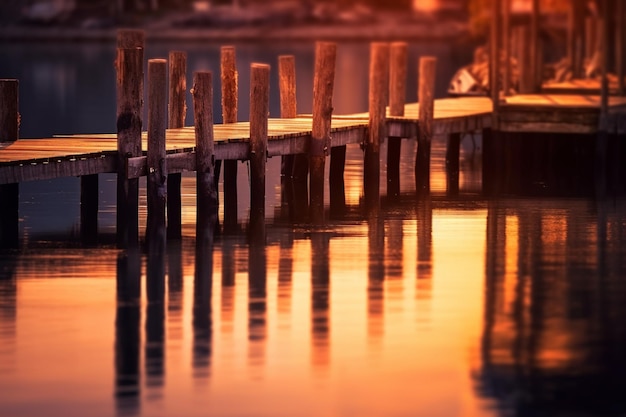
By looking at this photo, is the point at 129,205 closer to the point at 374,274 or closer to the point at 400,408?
the point at 374,274

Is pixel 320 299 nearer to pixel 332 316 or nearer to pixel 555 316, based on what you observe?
pixel 332 316

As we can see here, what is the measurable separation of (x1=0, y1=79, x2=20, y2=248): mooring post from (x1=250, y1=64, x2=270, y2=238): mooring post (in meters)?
2.66

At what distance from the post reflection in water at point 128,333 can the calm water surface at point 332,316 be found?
2cm

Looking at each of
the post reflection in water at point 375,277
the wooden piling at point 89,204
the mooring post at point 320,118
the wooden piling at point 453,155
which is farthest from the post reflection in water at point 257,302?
the wooden piling at point 453,155

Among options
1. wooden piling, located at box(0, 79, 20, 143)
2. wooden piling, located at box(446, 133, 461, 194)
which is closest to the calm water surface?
wooden piling, located at box(0, 79, 20, 143)

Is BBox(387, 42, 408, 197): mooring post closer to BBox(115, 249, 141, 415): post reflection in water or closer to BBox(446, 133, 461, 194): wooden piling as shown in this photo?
BBox(446, 133, 461, 194): wooden piling

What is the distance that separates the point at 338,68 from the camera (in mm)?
79125

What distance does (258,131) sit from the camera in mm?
22500

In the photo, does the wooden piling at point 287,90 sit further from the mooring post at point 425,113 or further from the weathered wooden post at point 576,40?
the weathered wooden post at point 576,40

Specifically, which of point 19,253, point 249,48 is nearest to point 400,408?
point 19,253

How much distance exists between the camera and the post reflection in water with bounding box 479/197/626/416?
13320 millimetres

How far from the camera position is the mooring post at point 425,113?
2700 centimetres

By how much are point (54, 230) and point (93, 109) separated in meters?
26.5

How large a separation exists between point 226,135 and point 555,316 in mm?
7950
